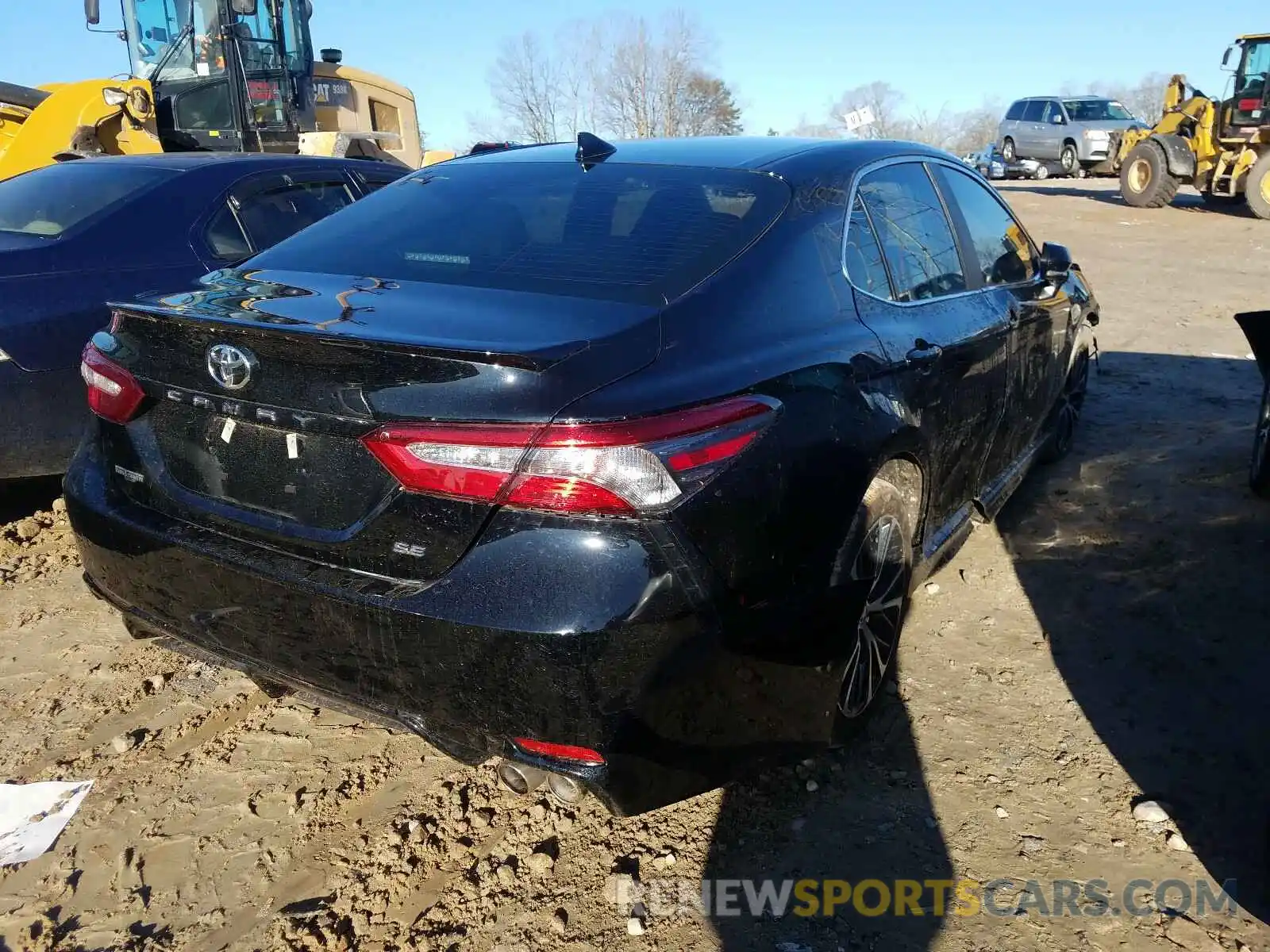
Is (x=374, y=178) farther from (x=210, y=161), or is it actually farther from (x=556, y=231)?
(x=556, y=231)

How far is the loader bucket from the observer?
4277 millimetres

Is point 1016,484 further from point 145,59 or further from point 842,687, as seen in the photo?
point 145,59

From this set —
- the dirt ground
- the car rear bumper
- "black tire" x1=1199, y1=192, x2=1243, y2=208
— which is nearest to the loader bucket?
the dirt ground

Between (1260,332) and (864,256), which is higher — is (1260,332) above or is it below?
below

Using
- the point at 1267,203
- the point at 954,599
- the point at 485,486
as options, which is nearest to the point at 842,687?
the point at 485,486

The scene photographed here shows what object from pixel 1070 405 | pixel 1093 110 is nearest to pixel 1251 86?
pixel 1093 110

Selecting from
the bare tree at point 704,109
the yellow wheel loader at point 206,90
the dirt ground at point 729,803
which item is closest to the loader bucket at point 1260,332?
the dirt ground at point 729,803

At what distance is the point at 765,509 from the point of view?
2137 mm

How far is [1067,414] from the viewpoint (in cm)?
512

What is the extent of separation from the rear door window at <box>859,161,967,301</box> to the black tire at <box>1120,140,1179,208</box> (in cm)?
1747

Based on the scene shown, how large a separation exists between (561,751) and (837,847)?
2.94 feet

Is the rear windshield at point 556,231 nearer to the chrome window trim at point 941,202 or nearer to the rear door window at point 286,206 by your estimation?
the chrome window trim at point 941,202

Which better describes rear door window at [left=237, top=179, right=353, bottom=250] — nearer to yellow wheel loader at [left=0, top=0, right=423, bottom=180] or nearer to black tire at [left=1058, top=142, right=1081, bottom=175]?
yellow wheel loader at [left=0, top=0, right=423, bottom=180]

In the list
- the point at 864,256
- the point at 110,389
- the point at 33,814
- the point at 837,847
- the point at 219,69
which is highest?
the point at 219,69
